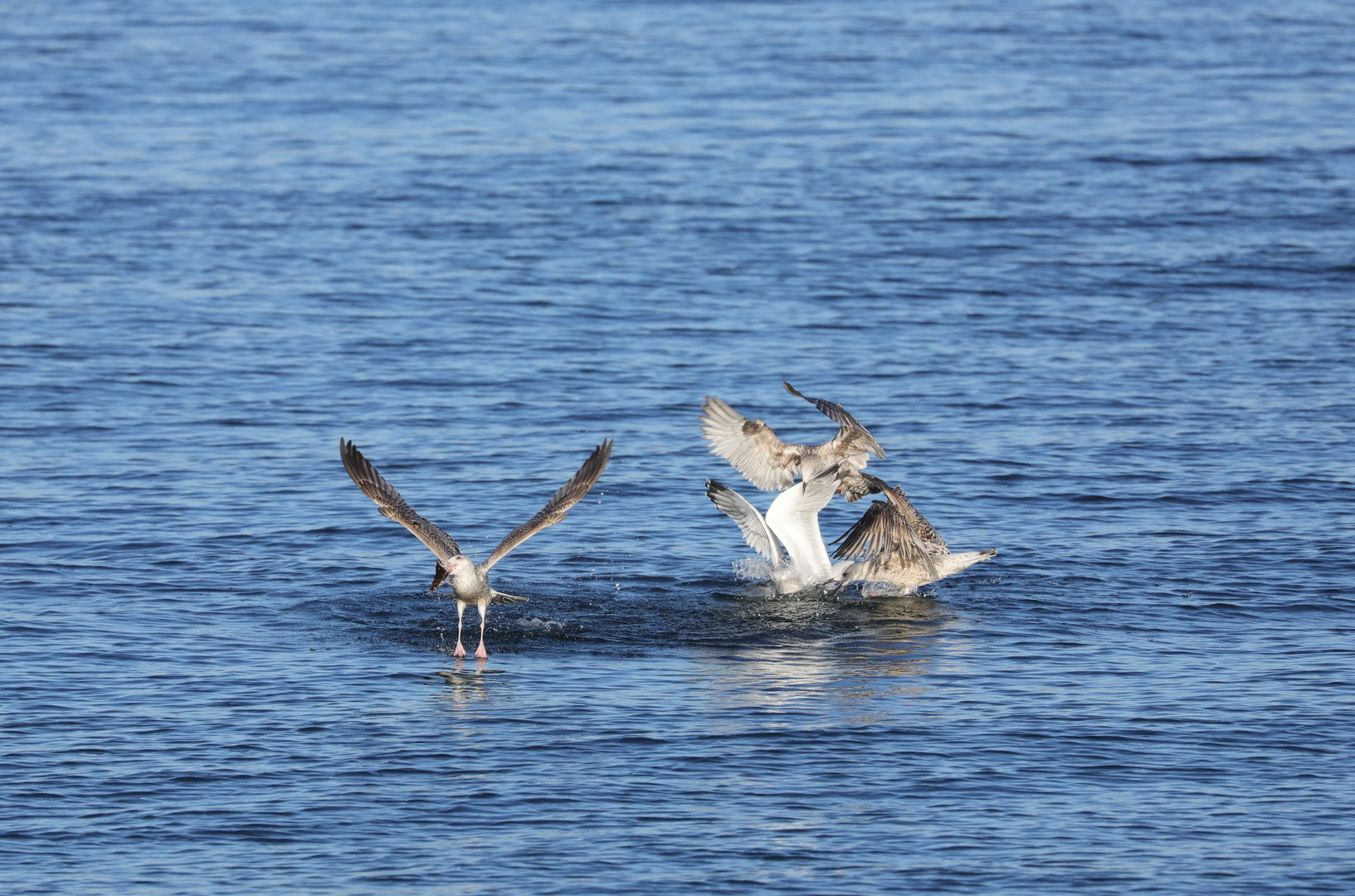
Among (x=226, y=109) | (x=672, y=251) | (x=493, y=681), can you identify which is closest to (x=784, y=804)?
(x=493, y=681)

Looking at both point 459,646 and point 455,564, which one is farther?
point 459,646

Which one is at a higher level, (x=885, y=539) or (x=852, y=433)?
(x=852, y=433)

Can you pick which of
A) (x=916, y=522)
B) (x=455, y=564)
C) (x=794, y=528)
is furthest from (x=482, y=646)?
(x=916, y=522)

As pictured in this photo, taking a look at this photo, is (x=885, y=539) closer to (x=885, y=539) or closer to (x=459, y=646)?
(x=885, y=539)

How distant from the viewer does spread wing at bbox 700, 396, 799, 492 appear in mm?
16938

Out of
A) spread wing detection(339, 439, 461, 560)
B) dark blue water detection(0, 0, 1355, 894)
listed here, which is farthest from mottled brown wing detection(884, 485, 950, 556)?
spread wing detection(339, 439, 461, 560)

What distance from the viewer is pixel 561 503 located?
48.2 ft

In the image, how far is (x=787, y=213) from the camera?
107 feet

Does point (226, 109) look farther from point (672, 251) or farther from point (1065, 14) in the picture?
point (1065, 14)

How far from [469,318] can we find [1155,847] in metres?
17.1

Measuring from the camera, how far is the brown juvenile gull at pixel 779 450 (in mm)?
16812

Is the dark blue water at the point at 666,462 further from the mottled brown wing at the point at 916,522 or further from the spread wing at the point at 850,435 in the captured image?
the spread wing at the point at 850,435

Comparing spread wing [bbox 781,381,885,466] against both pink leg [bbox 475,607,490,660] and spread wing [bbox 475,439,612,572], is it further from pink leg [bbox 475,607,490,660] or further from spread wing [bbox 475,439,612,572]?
pink leg [bbox 475,607,490,660]

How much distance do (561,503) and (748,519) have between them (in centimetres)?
290
